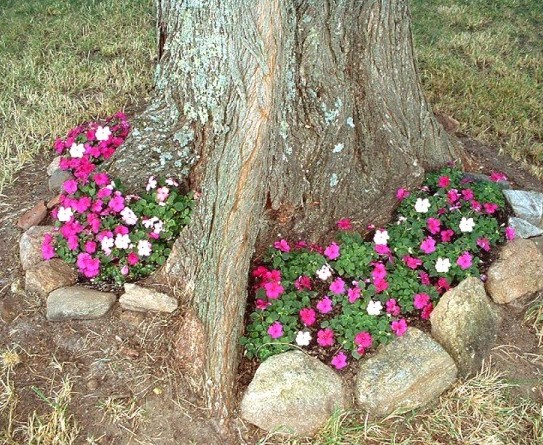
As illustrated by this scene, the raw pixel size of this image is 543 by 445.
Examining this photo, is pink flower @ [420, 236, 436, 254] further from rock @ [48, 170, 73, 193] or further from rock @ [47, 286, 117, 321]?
rock @ [48, 170, 73, 193]

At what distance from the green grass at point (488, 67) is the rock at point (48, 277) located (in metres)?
2.99

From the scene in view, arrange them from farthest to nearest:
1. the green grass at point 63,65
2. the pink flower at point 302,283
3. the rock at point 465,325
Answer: the green grass at point 63,65, the pink flower at point 302,283, the rock at point 465,325

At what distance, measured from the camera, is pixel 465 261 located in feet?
10.8

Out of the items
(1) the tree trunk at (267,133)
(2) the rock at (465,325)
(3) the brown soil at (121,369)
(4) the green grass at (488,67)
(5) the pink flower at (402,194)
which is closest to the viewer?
(1) the tree trunk at (267,133)

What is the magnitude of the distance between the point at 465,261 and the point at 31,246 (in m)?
2.15

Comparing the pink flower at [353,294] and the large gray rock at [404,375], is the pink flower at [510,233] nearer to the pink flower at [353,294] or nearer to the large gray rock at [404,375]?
the large gray rock at [404,375]

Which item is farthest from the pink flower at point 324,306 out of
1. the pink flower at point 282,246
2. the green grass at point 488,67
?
the green grass at point 488,67

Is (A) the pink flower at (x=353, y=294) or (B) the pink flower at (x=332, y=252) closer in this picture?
(A) the pink flower at (x=353, y=294)

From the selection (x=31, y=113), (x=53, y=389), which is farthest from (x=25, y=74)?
(x=53, y=389)

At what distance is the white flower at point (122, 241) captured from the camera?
329 cm

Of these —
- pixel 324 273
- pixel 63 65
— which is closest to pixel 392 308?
pixel 324 273

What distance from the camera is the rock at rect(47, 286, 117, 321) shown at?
3119 millimetres

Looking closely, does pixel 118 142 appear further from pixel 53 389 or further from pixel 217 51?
pixel 53 389

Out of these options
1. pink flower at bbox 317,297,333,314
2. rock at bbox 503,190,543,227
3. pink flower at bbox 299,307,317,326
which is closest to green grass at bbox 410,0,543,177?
rock at bbox 503,190,543,227
